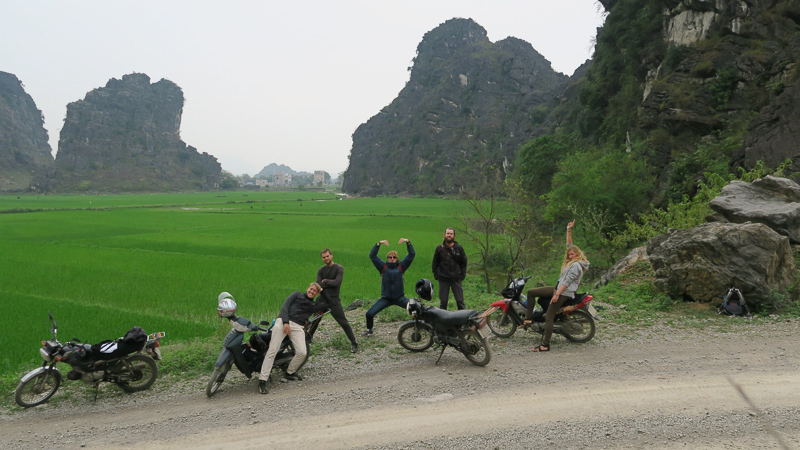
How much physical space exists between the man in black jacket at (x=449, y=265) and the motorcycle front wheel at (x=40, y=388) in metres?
6.48

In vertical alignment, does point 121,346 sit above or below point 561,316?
below

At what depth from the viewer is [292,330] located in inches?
262

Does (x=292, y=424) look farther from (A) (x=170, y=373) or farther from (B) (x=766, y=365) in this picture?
(B) (x=766, y=365)

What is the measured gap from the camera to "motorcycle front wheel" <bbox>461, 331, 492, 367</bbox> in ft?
22.5

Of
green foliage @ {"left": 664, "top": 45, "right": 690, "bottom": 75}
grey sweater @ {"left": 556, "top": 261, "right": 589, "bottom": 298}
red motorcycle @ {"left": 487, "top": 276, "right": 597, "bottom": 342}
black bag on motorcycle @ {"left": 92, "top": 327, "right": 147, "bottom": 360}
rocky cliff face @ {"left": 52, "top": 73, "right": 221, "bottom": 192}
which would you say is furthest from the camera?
rocky cliff face @ {"left": 52, "top": 73, "right": 221, "bottom": 192}

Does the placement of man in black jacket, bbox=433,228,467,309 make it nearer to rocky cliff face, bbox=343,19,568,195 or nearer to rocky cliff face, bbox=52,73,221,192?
rocky cliff face, bbox=343,19,568,195

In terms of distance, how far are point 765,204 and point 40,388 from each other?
16.5 m

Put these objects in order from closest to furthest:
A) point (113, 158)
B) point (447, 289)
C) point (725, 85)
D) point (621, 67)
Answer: point (447, 289)
point (725, 85)
point (621, 67)
point (113, 158)

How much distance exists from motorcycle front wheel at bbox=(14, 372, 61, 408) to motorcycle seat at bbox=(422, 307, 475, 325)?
5.84 metres

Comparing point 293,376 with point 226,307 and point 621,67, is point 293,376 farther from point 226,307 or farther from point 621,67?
point 621,67

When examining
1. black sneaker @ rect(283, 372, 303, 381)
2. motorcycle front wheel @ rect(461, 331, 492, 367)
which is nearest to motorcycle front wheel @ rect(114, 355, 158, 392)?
black sneaker @ rect(283, 372, 303, 381)

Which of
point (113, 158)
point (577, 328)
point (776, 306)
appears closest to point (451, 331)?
point (577, 328)

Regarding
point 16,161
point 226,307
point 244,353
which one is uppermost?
point 16,161

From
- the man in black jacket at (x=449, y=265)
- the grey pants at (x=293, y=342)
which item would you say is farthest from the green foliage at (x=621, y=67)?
the grey pants at (x=293, y=342)
